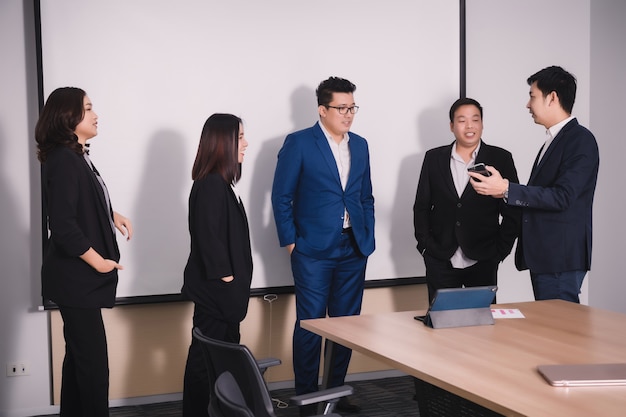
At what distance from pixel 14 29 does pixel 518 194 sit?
2.85 m

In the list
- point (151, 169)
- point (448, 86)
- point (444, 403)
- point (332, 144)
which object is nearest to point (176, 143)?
point (151, 169)

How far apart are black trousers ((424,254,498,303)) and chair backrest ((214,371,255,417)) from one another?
2.54 metres

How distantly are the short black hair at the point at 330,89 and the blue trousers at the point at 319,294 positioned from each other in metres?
0.80

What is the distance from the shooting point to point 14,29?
3.85 meters

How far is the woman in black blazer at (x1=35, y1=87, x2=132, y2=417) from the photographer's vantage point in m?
2.84

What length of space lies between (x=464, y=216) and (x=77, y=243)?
2.16m

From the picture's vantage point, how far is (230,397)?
1.48 meters

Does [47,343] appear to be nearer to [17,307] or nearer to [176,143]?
[17,307]

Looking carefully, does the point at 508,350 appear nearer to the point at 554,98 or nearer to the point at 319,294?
the point at 554,98

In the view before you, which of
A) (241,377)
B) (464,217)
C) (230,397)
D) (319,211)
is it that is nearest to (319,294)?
(319,211)

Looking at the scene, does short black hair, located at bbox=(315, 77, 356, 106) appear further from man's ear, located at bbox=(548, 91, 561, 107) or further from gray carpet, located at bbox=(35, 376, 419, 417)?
gray carpet, located at bbox=(35, 376, 419, 417)

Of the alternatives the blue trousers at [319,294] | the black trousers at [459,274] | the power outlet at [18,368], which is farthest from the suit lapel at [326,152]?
the power outlet at [18,368]

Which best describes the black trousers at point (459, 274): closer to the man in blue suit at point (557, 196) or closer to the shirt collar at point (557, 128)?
the man in blue suit at point (557, 196)

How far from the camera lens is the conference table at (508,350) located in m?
1.78
